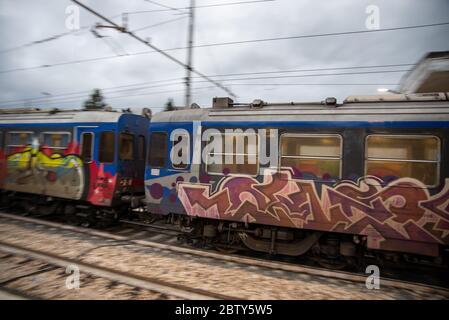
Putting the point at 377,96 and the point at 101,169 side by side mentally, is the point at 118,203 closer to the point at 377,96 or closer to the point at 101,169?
the point at 101,169

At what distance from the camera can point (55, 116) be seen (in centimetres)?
977

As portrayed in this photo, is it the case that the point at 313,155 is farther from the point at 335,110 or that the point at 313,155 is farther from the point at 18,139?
the point at 18,139

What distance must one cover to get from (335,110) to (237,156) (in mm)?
2392

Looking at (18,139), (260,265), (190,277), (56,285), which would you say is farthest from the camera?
(18,139)

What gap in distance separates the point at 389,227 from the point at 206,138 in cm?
440

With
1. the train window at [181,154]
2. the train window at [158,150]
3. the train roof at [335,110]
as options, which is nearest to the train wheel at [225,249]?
the train window at [181,154]

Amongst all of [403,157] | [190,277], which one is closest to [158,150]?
[190,277]

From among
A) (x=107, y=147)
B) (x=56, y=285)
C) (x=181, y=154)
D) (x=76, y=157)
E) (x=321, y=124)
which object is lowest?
(x=56, y=285)

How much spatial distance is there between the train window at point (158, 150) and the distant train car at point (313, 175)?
0.11 feet

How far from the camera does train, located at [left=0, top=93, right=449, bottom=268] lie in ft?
18.1

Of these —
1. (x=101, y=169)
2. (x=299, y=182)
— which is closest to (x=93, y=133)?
(x=101, y=169)

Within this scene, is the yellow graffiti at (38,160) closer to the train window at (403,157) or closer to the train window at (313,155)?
the train window at (313,155)

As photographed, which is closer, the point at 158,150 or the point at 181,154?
the point at 181,154

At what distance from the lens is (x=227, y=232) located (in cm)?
736
